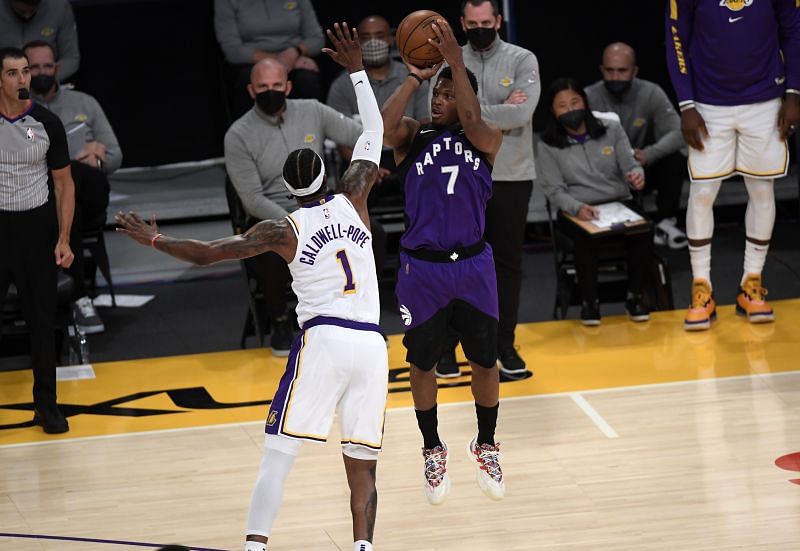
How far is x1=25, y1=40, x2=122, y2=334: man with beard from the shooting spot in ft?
29.0

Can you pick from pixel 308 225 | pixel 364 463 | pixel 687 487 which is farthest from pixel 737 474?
pixel 308 225

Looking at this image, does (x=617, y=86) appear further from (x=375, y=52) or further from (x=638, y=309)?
(x=638, y=309)

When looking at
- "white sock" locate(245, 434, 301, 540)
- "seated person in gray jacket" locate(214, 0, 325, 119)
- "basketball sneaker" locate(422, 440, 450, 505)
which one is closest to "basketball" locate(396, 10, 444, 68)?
"basketball sneaker" locate(422, 440, 450, 505)

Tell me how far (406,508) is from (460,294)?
1015 millimetres

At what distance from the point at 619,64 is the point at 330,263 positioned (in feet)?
17.1

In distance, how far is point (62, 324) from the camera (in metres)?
8.29

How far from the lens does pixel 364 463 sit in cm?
502

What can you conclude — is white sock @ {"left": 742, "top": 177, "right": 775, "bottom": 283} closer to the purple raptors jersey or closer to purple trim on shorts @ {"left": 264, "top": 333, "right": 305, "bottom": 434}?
the purple raptors jersey

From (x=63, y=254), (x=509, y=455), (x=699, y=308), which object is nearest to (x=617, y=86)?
(x=699, y=308)

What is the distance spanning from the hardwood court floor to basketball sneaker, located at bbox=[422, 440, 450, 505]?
95mm

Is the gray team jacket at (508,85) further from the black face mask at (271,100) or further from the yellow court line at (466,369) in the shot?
the black face mask at (271,100)

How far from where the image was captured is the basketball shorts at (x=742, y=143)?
8016 mm

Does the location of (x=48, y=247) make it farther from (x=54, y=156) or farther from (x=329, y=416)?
(x=329, y=416)

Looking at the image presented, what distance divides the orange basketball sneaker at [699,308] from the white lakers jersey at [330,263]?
373 centimetres
